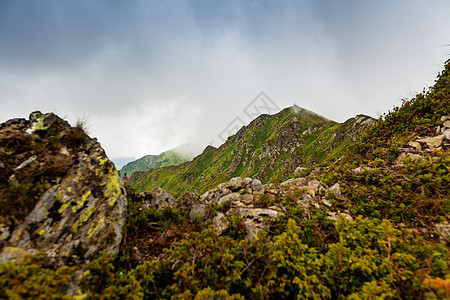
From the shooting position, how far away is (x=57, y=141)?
271 inches

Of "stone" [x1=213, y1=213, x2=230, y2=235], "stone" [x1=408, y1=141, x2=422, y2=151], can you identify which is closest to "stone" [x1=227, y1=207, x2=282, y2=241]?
"stone" [x1=213, y1=213, x2=230, y2=235]

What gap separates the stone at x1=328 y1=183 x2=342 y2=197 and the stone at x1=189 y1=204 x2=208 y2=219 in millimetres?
7386

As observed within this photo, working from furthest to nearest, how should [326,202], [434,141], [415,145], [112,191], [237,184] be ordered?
1. [237,184]
2. [415,145]
3. [434,141]
4. [326,202]
5. [112,191]

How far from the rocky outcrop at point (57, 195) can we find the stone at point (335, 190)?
35.6ft

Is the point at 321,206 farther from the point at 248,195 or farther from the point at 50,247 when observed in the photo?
the point at 50,247

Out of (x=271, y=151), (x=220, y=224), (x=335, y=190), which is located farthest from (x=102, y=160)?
(x=271, y=151)

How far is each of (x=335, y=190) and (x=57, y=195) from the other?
13.2 meters

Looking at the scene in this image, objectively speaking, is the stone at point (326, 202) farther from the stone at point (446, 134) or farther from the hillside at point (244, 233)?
the stone at point (446, 134)

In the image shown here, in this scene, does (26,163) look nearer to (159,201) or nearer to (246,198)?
(159,201)

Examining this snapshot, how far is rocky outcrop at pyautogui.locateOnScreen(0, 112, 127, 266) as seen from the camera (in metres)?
4.67

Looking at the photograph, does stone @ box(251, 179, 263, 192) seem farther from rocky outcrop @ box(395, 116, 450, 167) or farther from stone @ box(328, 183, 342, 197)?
rocky outcrop @ box(395, 116, 450, 167)

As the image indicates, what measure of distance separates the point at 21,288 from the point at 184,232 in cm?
447

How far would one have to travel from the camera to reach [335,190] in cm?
953

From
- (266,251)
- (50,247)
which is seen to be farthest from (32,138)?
(266,251)
